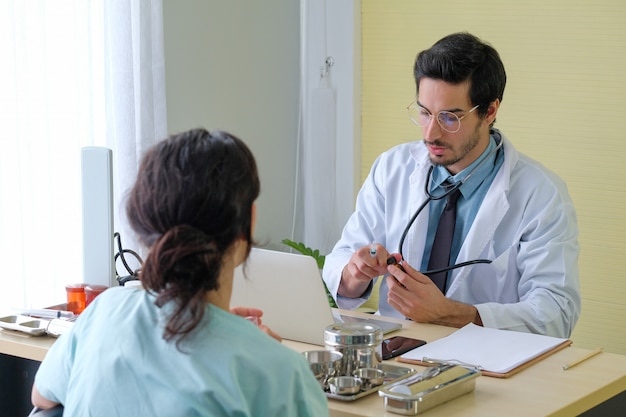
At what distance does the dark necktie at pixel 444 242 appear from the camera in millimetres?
2414

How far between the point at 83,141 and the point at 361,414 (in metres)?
1.54

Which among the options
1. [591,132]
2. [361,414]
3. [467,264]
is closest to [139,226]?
[361,414]

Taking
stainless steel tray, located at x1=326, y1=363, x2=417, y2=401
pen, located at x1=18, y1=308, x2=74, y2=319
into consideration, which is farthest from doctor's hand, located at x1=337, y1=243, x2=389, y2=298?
pen, located at x1=18, y1=308, x2=74, y2=319

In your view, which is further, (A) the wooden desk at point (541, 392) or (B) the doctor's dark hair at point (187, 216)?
(A) the wooden desk at point (541, 392)

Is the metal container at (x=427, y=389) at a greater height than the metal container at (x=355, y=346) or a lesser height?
lesser

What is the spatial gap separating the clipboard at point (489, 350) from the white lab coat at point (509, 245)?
0.64 feet

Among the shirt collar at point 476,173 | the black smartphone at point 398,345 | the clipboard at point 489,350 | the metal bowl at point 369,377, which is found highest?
the shirt collar at point 476,173

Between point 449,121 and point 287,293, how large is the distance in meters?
0.76

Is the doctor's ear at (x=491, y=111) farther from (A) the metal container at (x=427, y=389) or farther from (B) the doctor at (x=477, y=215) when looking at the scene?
(A) the metal container at (x=427, y=389)

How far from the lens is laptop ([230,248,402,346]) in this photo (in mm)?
1908

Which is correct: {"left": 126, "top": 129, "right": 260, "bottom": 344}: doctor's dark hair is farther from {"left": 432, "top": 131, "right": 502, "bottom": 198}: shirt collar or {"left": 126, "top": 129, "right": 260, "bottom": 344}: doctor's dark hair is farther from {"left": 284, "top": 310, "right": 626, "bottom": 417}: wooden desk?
{"left": 432, "top": 131, "right": 502, "bottom": 198}: shirt collar

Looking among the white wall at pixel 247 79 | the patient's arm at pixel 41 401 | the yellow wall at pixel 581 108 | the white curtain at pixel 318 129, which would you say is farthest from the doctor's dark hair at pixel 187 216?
the white curtain at pixel 318 129

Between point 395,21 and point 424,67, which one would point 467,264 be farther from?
point 395,21

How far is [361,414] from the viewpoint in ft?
5.06
